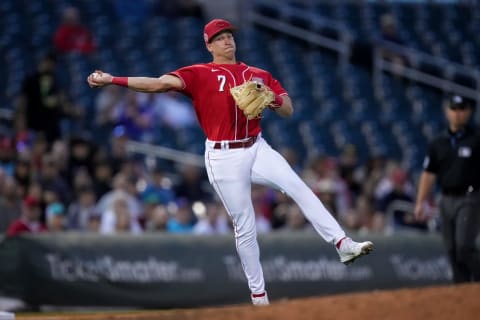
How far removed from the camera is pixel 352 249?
23.5 feet

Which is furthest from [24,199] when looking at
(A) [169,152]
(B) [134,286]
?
(A) [169,152]

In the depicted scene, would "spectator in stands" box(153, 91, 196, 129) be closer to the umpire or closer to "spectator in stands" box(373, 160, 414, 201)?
"spectator in stands" box(373, 160, 414, 201)

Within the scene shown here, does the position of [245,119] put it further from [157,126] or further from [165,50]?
[165,50]

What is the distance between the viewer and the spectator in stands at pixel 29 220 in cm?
1134

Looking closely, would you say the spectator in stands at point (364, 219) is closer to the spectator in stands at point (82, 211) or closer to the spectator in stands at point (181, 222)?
the spectator in stands at point (181, 222)

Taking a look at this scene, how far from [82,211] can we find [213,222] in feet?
5.19

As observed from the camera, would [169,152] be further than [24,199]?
Yes

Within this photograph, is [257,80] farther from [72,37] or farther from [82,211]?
[72,37]

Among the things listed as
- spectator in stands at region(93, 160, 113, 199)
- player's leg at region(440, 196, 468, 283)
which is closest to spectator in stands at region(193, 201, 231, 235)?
spectator in stands at region(93, 160, 113, 199)

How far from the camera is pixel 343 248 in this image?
23.7ft

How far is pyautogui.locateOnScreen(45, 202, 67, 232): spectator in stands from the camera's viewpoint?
11.7 metres

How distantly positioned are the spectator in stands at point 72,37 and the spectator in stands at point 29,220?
4144mm

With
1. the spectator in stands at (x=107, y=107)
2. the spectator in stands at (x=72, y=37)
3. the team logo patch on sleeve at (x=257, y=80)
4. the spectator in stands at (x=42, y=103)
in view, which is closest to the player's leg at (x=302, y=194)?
the team logo patch on sleeve at (x=257, y=80)

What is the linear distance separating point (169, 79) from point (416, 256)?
5884mm
